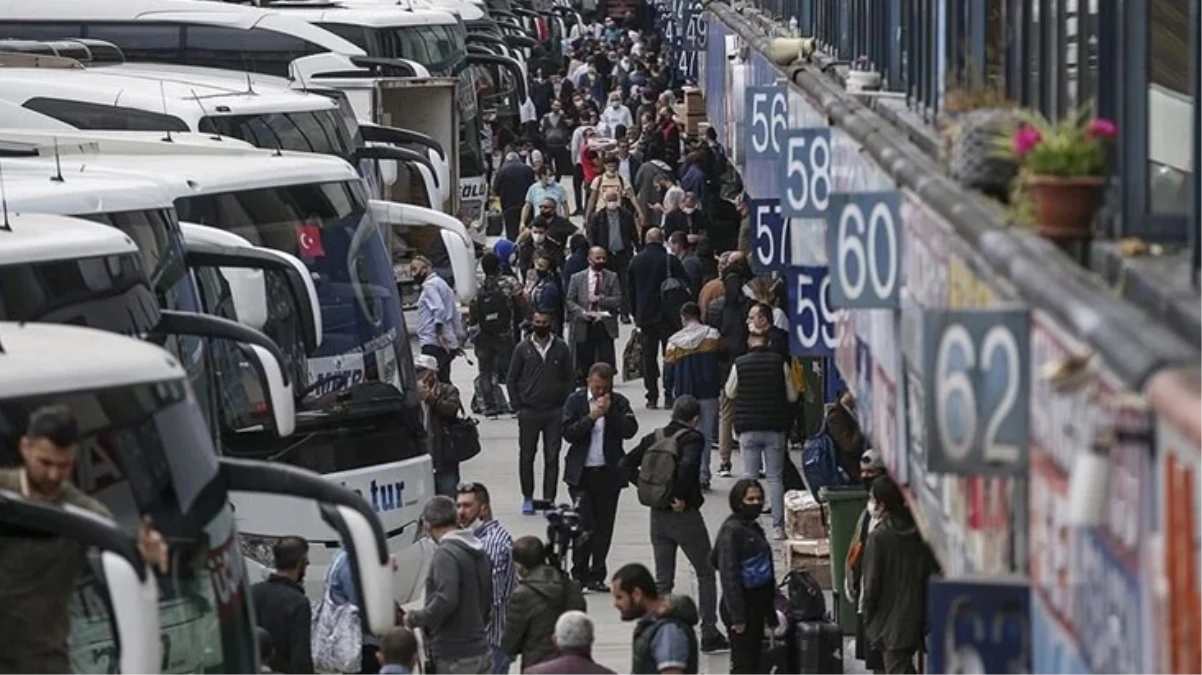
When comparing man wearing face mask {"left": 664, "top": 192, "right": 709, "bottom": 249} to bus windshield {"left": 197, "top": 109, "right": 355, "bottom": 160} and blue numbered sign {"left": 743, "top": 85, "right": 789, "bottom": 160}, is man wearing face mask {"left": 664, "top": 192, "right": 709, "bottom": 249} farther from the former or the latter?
blue numbered sign {"left": 743, "top": 85, "right": 789, "bottom": 160}

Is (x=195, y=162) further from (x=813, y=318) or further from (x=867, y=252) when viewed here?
(x=867, y=252)

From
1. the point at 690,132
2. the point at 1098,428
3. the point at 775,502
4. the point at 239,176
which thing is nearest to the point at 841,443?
the point at 775,502

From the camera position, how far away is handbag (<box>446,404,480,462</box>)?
21.0m

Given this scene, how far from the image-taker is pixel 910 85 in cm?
1527

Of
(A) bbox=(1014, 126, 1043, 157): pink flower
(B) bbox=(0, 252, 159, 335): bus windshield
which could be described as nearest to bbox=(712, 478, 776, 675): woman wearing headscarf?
(B) bbox=(0, 252, 159, 335): bus windshield

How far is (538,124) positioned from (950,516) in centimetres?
4008

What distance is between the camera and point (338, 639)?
1570 cm

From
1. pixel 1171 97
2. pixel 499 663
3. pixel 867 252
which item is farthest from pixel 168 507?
pixel 499 663

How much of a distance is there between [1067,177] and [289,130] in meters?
16.2

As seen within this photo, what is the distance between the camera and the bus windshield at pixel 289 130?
78.9 ft

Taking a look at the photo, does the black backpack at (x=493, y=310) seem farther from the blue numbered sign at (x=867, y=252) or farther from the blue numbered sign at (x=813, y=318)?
the blue numbered sign at (x=867, y=252)

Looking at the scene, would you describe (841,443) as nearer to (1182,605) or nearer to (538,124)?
(1182,605)

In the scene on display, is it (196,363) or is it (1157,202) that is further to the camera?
(196,363)

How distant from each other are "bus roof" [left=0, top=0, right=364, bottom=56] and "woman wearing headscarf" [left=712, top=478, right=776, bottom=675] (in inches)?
622
